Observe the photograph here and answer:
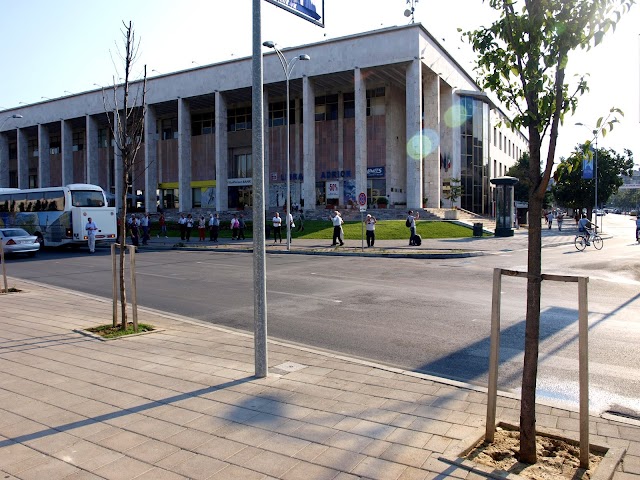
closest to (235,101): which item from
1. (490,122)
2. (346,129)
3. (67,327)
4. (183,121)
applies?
(183,121)

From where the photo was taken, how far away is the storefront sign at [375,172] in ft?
154

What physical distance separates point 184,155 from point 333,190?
56.0ft

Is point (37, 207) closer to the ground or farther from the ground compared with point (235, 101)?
closer to the ground

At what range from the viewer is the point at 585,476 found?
3189mm

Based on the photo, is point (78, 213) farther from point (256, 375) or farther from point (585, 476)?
point (585, 476)

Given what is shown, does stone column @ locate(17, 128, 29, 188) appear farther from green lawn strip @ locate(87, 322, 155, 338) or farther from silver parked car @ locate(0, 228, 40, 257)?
green lawn strip @ locate(87, 322, 155, 338)

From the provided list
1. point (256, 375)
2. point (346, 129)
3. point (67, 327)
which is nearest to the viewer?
point (256, 375)

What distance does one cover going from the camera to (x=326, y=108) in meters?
50.4

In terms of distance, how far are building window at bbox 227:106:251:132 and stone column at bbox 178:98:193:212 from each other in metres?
4.81

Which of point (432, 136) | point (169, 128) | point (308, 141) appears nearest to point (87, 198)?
point (308, 141)

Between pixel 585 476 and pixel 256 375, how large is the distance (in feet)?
10.6

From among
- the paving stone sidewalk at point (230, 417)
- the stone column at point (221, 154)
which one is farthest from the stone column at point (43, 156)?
the paving stone sidewalk at point (230, 417)

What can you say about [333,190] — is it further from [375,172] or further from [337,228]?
[337,228]

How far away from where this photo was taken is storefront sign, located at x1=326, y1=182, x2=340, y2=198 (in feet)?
160
